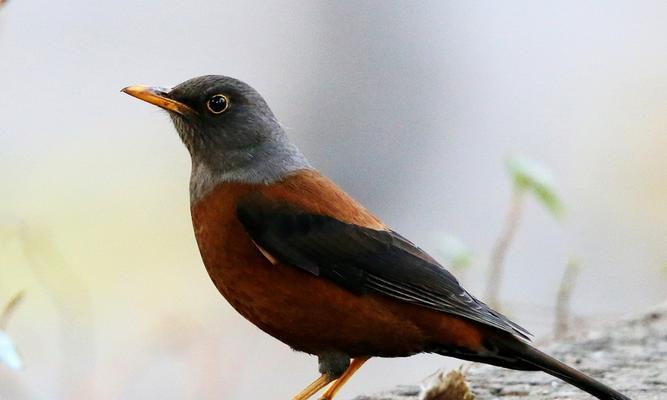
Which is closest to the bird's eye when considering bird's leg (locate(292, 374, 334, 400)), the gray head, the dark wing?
the gray head

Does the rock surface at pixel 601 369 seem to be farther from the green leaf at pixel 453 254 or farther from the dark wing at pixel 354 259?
the green leaf at pixel 453 254

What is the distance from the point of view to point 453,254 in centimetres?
629

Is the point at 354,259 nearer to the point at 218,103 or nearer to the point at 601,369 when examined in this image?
the point at 218,103

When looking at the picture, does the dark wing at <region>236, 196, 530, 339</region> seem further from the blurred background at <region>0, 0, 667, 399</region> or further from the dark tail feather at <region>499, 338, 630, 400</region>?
the blurred background at <region>0, 0, 667, 399</region>

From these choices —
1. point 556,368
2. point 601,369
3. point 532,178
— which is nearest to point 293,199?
point 556,368

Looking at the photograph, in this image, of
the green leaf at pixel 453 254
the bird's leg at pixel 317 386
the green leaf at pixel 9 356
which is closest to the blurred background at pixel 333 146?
the green leaf at pixel 453 254

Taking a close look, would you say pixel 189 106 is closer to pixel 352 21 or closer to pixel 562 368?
pixel 562 368

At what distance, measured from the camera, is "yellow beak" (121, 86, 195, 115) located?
4.91 m

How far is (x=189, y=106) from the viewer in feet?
16.7

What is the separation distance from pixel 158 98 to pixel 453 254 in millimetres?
1938

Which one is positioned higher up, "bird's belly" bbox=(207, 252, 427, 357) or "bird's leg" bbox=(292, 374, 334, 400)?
"bird's belly" bbox=(207, 252, 427, 357)

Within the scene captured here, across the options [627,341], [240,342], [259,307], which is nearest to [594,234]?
[240,342]

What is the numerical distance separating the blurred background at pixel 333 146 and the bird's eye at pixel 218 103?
2782 millimetres

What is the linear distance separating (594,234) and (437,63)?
7.38 feet
